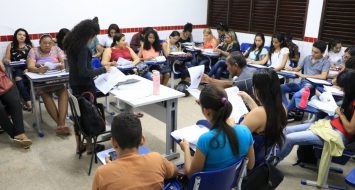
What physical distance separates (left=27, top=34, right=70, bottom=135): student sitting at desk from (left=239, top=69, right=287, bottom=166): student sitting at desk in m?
2.56

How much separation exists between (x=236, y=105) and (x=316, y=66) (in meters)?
2.45

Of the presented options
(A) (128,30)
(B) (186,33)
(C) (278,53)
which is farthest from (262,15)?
(A) (128,30)

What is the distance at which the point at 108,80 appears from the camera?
322 cm

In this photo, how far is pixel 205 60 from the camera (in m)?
6.09

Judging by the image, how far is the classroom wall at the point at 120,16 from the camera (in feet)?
17.2

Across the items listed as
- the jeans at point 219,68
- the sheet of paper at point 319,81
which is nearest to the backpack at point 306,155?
the sheet of paper at point 319,81

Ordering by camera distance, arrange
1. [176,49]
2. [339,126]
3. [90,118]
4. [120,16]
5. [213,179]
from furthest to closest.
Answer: [120,16] < [176,49] < [90,118] < [339,126] < [213,179]

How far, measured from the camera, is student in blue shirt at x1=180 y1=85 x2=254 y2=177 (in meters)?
1.63

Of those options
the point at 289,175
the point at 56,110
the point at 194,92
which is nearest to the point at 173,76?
the point at 56,110

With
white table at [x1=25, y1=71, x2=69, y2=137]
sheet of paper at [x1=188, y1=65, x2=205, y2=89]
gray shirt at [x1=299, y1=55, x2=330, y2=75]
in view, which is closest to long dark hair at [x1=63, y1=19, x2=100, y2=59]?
white table at [x1=25, y1=71, x2=69, y2=137]

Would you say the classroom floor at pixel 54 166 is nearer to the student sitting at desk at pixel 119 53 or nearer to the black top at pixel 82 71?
the black top at pixel 82 71

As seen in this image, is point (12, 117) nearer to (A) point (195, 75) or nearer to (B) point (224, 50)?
(A) point (195, 75)

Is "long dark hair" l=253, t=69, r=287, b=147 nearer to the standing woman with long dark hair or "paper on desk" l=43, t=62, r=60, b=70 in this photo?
the standing woman with long dark hair

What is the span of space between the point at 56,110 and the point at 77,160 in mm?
1000
